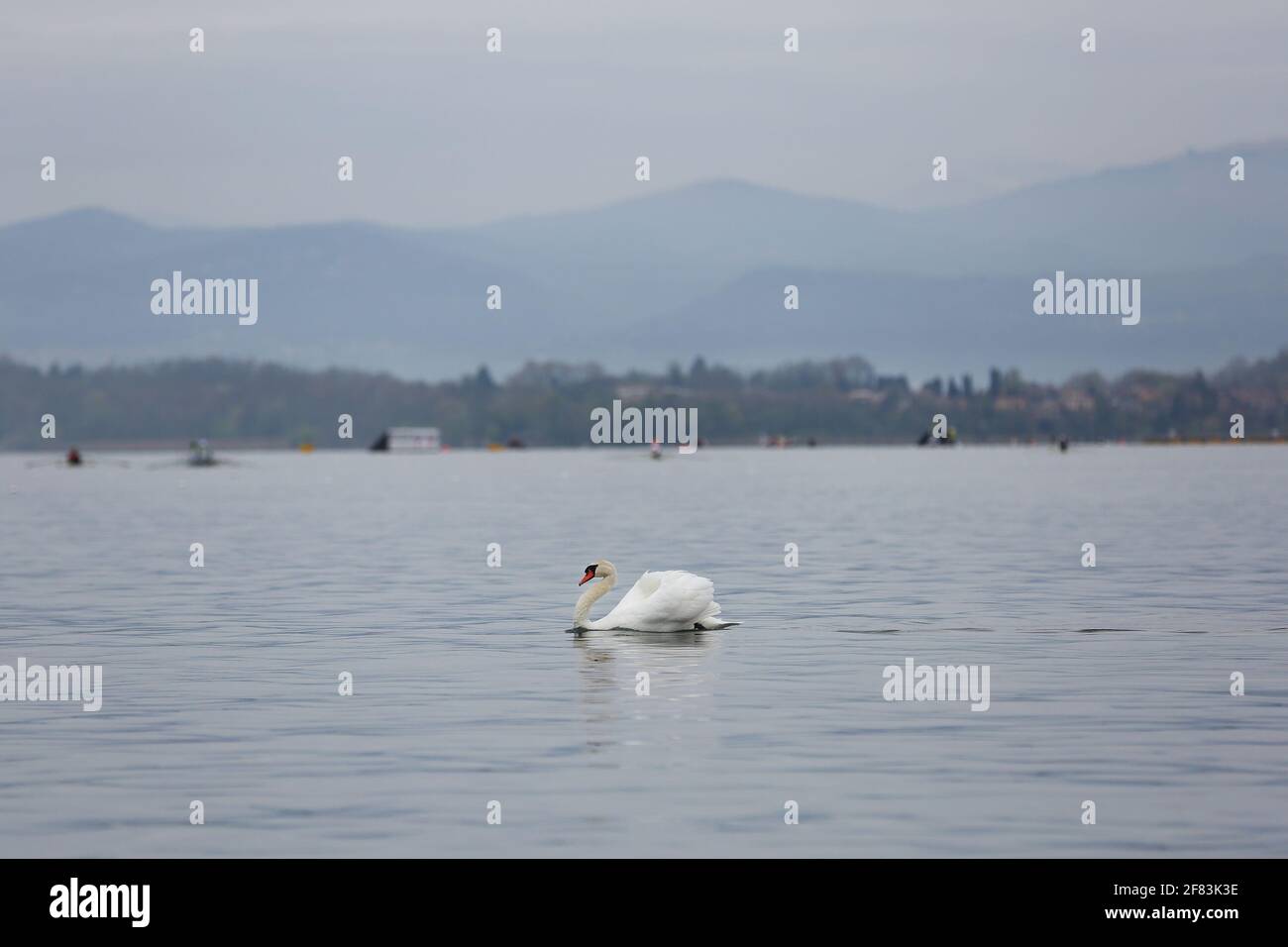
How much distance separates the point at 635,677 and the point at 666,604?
5384 mm

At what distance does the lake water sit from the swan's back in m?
0.37

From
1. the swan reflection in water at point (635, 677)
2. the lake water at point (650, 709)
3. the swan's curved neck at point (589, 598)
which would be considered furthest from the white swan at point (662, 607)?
the lake water at point (650, 709)

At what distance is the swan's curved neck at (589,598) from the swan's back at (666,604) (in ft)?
Result: 1.08

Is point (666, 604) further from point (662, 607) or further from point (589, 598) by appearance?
point (589, 598)

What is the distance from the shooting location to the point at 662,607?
35.9 meters

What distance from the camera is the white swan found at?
35875 mm

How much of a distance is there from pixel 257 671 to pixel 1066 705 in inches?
484

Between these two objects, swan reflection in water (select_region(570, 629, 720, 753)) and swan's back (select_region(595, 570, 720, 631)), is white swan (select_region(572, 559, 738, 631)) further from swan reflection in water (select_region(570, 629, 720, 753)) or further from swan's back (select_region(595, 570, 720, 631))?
swan reflection in water (select_region(570, 629, 720, 753))

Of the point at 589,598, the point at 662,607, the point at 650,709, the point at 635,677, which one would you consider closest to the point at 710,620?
the point at 662,607

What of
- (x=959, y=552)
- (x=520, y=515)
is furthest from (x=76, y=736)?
(x=520, y=515)

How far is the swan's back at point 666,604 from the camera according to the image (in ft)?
118

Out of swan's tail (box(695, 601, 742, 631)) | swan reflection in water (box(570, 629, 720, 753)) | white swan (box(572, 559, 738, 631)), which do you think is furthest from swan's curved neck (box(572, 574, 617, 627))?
swan's tail (box(695, 601, 742, 631))
